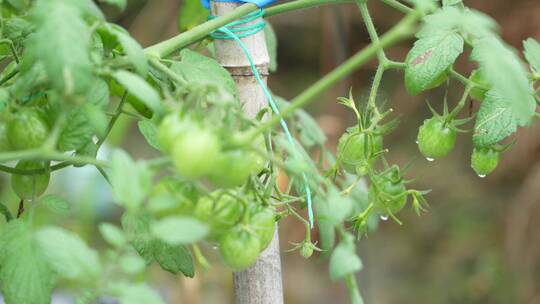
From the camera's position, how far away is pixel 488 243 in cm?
277

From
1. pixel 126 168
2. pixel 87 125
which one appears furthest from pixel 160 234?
pixel 87 125

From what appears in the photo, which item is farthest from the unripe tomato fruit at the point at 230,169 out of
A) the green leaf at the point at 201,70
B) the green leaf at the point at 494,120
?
the green leaf at the point at 494,120

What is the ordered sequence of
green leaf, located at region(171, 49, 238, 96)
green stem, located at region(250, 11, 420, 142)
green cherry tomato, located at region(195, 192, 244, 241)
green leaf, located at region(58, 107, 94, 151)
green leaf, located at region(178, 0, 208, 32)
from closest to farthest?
green stem, located at region(250, 11, 420, 142), green cherry tomato, located at region(195, 192, 244, 241), green leaf, located at region(58, 107, 94, 151), green leaf, located at region(171, 49, 238, 96), green leaf, located at region(178, 0, 208, 32)

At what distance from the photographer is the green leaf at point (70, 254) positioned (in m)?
0.55

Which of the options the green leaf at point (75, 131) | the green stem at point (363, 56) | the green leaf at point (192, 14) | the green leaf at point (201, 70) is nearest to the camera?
the green stem at point (363, 56)

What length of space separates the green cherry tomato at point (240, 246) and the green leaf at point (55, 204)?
247 mm

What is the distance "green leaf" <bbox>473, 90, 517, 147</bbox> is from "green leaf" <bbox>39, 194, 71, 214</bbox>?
44 centimetres

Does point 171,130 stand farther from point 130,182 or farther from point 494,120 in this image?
point 494,120

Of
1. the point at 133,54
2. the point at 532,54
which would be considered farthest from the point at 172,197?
the point at 532,54

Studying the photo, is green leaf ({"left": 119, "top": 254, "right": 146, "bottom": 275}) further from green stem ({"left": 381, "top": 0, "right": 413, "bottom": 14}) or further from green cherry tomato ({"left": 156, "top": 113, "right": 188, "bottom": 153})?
green stem ({"left": 381, "top": 0, "right": 413, "bottom": 14})

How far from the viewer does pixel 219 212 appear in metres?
0.63

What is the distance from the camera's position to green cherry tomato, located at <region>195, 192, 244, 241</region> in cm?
62

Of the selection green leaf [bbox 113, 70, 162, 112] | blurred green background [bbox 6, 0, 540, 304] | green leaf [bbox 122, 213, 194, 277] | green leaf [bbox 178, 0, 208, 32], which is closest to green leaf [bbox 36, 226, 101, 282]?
green leaf [bbox 113, 70, 162, 112]

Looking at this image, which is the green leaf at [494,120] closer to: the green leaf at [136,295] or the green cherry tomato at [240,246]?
the green cherry tomato at [240,246]
